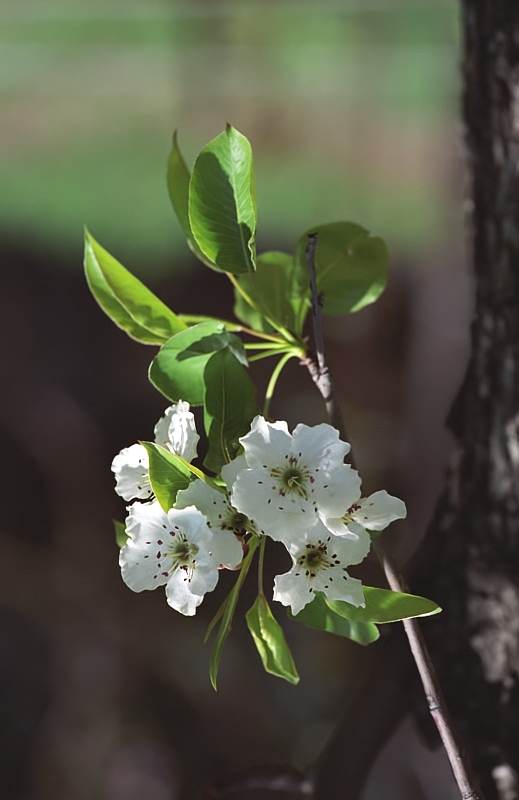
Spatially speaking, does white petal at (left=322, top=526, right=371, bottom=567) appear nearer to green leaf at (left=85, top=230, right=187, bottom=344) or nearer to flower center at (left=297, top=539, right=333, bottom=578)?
flower center at (left=297, top=539, right=333, bottom=578)

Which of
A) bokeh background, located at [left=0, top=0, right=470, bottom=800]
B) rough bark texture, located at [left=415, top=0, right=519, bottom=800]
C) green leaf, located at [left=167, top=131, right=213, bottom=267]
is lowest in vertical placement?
bokeh background, located at [left=0, top=0, right=470, bottom=800]

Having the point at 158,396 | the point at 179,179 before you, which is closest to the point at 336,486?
the point at 179,179

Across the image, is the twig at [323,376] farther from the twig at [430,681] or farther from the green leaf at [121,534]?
the green leaf at [121,534]

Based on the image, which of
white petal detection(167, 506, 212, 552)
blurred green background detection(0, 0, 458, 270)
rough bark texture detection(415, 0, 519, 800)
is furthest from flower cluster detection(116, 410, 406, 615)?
blurred green background detection(0, 0, 458, 270)

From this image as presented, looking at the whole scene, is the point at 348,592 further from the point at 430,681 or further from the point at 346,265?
the point at 346,265

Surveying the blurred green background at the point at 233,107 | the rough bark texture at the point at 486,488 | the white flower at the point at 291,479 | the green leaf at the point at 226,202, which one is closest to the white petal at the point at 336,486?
the white flower at the point at 291,479

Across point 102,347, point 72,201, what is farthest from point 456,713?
point 72,201
